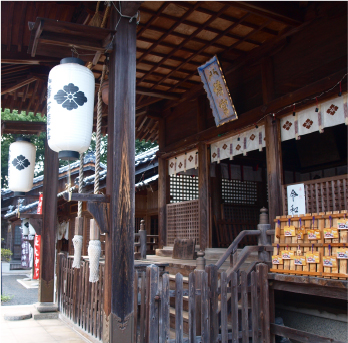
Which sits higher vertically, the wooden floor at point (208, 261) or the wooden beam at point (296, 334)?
the wooden floor at point (208, 261)

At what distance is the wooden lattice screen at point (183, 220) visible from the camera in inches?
399

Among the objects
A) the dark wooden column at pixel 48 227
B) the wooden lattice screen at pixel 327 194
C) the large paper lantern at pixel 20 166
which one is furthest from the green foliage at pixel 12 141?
the wooden lattice screen at pixel 327 194

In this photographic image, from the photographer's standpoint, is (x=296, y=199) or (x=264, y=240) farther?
(x=296, y=199)

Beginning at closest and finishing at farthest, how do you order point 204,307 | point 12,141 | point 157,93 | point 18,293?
point 204,307 < point 157,93 < point 18,293 < point 12,141

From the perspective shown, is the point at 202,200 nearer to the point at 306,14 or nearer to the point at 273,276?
the point at 273,276

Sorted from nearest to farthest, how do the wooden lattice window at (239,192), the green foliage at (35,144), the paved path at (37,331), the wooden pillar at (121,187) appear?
1. the wooden pillar at (121,187)
2. the paved path at (37,331)
3. the wooden lattice window at (239,192)
4. the green foliage at (35,144)

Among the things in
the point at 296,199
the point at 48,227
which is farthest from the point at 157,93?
the point at 296,199

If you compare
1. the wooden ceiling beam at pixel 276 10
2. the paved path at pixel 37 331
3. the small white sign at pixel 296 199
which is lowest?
the paved path at pixel 37 331

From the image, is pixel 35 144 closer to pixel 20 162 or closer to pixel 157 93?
pixel 157 93

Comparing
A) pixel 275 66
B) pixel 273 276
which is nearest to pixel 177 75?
pixel 275 66

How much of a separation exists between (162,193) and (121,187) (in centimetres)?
694

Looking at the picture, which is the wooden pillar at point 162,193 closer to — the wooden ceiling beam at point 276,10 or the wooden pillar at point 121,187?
the wooden ceiling beam at point 276,10

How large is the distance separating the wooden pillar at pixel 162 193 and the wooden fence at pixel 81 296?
3417mm

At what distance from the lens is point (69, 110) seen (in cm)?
449
